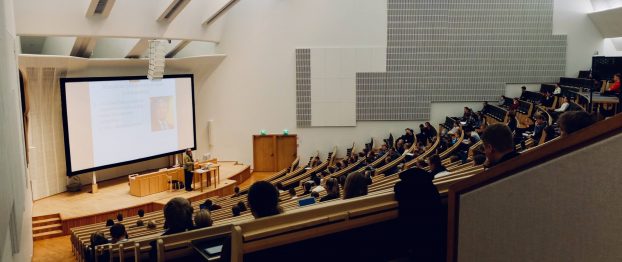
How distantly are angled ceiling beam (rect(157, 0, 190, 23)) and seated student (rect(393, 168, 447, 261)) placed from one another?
732cm

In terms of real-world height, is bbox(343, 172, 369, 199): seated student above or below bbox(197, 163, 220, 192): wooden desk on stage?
above

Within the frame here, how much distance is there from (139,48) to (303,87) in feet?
13.6

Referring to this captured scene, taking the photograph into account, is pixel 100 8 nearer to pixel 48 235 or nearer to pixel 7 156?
pixel 48 235

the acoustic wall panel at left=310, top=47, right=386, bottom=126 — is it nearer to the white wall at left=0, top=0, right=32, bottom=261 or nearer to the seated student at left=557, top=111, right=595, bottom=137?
the white wall at left=0, top=0, right=32, bottom=261

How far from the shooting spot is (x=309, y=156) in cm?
1319

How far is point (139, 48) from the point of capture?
1061cm

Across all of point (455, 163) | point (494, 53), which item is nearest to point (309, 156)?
point (494, 53)

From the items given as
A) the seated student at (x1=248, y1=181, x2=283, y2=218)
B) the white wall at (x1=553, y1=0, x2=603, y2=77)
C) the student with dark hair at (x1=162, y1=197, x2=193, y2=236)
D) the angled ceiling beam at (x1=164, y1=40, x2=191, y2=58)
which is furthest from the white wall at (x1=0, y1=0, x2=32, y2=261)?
the white wall at (x1=553, y1=0, x2=603, y2=77)

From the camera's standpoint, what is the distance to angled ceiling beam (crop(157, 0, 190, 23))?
29.2ft

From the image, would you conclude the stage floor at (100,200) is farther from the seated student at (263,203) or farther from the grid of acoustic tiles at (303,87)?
the seated student at (263,203)

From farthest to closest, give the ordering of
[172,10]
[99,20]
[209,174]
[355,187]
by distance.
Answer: [209,174] < [172,10] < [99,20] < [355,187]

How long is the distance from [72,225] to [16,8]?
3527 mm

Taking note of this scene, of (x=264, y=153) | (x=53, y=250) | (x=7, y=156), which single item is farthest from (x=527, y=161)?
(x=264, y=153)

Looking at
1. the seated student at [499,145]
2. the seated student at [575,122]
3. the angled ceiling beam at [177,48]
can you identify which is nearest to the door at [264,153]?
the angled ceiling beam at [177,48]
